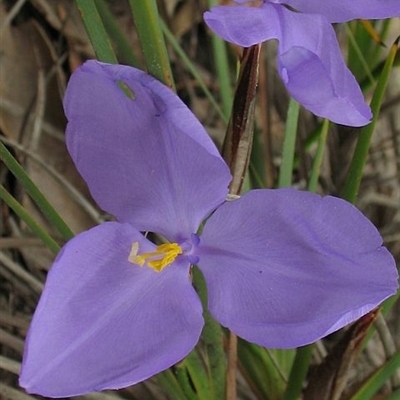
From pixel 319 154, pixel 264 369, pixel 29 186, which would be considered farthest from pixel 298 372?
pixel 29 186

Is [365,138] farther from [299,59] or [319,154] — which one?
[299,59]

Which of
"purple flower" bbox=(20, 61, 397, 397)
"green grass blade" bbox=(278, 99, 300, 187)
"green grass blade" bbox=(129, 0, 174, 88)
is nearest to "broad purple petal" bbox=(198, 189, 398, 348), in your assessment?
"purple flower" bbox=(20, 61, 397, 397)

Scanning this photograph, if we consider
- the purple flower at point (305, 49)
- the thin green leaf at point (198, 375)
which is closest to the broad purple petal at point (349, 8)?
the purple flower at point (305, 49)

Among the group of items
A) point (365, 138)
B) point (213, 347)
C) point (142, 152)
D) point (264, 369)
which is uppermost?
point (142, 152)

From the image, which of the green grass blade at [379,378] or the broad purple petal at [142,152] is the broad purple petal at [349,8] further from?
the green grass blade at [379,378]

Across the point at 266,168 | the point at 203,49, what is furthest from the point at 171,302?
the point at 203,49

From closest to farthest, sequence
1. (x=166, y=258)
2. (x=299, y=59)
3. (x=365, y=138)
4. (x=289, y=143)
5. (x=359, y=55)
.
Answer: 1. (x=299, y=59)
2. (x=166, y=258)
3. (x=365, y=138)
4. (x=289, y=143)
5. (x=359, y=55)
